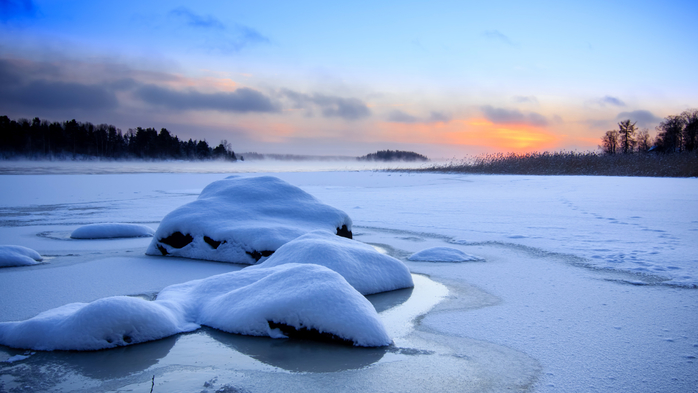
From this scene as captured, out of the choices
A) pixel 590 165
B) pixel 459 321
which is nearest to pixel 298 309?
pixel 459 321

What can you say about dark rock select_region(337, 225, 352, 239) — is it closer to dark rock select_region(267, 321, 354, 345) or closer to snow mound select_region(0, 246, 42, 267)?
dark rock select_region(267, 321, 354, 345)

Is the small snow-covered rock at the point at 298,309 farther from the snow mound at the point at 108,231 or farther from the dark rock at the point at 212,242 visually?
the snow mound at the point at 108,231

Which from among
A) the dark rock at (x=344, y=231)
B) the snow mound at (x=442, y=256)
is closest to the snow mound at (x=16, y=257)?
the dark rock at (x=344, y=231)

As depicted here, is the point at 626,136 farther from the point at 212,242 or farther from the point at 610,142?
the point at 212,242

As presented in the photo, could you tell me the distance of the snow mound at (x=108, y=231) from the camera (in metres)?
5.94

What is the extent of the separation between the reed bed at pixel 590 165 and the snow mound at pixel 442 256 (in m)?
17.0

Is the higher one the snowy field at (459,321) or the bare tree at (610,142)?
the bare tree at (610,142)

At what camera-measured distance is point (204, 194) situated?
5.95 metres

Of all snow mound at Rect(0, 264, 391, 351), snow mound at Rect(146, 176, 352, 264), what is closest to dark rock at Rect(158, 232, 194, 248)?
snow mound at Rect(146, 176, 352, 264)

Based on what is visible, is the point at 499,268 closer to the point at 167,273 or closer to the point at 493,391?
A: the point at 493,391

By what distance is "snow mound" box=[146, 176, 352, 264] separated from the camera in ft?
15.1

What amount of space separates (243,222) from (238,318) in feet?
8.87

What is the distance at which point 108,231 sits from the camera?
6090 mm

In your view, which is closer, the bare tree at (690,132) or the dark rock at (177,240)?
the dark rock at (177,240)
